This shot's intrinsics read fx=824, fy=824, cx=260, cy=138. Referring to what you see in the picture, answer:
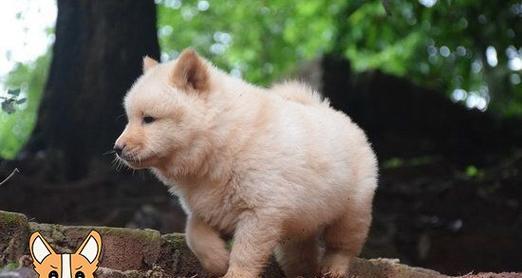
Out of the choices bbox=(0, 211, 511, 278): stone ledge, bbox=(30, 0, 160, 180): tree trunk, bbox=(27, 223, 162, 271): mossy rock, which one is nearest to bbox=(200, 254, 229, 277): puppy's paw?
bbox=(0, 211, 511, 278): stone ledge

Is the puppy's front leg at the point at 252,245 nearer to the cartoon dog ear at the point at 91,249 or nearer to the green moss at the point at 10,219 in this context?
the green moss at the point at 10,219

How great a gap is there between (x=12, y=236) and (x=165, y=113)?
1.02 m

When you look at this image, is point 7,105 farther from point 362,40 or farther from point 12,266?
point 362,40

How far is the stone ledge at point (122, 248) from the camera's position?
4.14 meters

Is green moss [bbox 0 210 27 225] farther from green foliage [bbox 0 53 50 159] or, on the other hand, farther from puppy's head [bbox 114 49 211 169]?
green foliage [bbox 0 53 50 159]

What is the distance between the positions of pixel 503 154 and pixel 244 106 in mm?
8079

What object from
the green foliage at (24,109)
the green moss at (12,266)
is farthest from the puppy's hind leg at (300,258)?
the green foliage at (24,109)

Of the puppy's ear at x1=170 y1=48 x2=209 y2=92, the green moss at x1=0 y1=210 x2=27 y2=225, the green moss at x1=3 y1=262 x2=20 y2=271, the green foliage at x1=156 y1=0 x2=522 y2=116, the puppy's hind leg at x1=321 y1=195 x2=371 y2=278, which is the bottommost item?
the green foliage at x1=156 y1=0 x2=522 y2=116

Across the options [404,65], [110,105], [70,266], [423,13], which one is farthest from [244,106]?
[404,65]

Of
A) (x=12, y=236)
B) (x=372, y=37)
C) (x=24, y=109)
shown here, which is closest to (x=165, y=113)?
(x=12, y=236)

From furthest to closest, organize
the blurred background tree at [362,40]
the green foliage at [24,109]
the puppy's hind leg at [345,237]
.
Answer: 1. the blurred background tree at [362,40]
2. the green foliage at [24,109]
3. the puppy's hind leg at [345,237]

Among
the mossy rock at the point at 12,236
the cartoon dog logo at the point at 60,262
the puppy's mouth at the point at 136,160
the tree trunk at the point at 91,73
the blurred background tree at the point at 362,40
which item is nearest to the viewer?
the cartoon dog logo at the point at 60,262

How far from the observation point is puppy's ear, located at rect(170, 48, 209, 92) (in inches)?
180

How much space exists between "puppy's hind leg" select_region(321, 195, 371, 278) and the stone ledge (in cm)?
22
